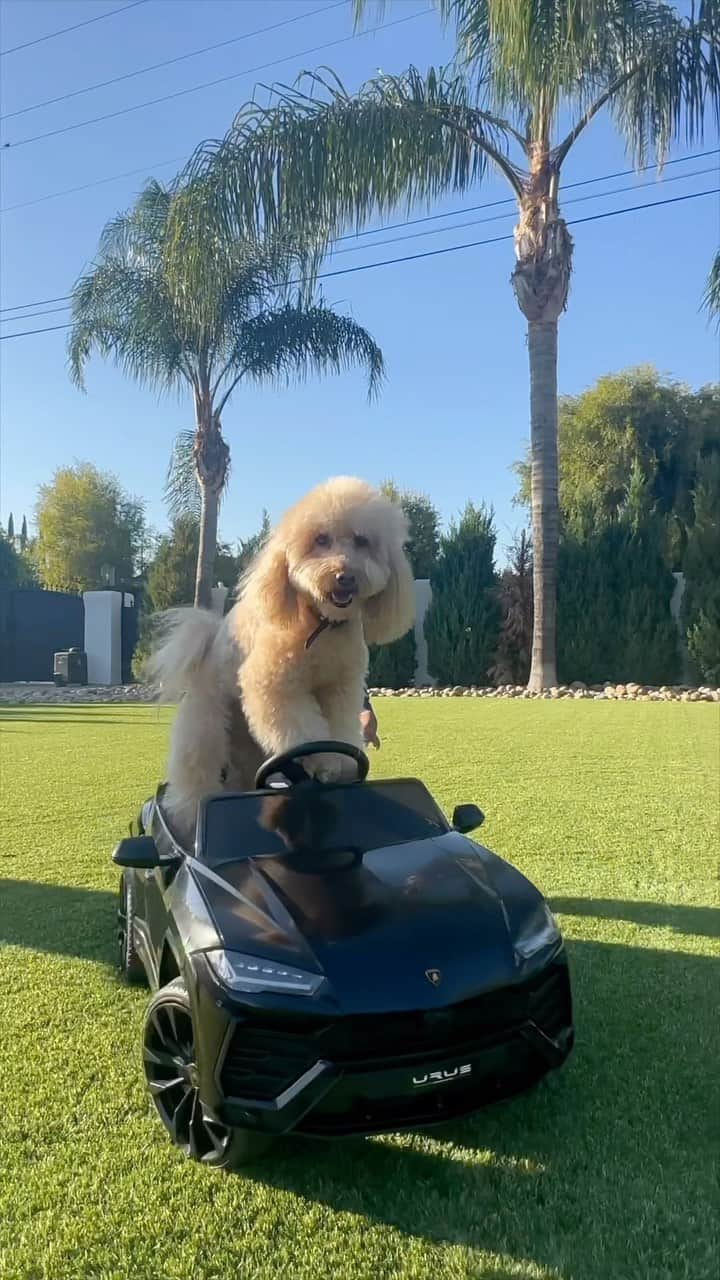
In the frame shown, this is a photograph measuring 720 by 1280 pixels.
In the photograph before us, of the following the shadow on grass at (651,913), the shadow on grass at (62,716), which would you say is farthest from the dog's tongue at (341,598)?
the shadow on grass at (62,716)

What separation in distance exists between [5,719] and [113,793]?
322 inches

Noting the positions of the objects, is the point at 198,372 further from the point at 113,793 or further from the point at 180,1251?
the point at 180,1251

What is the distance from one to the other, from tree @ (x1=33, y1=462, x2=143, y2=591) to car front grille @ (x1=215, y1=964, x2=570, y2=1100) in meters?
41.8

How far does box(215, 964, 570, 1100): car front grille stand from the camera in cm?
189

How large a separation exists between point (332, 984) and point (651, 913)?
8.11 ft

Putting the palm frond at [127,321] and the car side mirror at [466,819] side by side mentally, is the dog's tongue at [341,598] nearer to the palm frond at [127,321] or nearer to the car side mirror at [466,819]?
the car side mirror at [466,819]

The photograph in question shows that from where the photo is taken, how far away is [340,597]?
129 inches

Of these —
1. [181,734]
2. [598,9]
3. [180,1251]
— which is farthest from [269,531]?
[598,9]

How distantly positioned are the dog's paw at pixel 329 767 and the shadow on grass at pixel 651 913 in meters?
1.41

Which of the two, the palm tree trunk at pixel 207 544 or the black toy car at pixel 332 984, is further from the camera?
the palm tree trunk at pixel 207 544

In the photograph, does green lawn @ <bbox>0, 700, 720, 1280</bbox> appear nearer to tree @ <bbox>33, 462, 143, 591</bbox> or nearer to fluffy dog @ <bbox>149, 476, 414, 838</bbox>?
fluffy dog @ <bbox>149, 476, 414, 838</bbox>

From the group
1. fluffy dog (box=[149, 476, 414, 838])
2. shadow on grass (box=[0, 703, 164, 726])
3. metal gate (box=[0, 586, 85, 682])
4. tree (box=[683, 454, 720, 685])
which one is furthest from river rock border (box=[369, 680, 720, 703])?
metal gate (box=[0, 586, 85, 682])

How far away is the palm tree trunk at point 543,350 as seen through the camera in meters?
14.2

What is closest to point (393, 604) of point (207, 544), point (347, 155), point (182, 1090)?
point (182, 1090)
